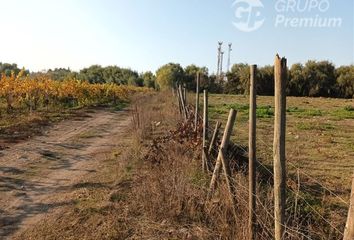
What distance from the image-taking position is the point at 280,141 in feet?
11.3

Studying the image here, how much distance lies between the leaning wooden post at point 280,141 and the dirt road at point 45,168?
149 inches

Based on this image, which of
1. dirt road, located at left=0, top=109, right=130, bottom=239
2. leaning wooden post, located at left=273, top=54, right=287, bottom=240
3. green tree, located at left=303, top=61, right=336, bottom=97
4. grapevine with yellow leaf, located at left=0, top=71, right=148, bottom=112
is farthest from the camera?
green tree, located at left=303, top=61, right=336, bottom=97

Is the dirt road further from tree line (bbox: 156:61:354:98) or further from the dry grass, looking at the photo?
tree line (bbox: 156:61:354:98)

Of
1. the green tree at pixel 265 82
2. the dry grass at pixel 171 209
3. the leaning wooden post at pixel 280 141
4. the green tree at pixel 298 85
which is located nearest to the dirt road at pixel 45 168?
the dry grass at pixel 171 209

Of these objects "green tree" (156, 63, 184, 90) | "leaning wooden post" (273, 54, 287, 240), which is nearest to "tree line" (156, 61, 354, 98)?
"green tree" (156, 63, 184, 90)

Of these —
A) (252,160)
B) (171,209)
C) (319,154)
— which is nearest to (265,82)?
A: (319,154)

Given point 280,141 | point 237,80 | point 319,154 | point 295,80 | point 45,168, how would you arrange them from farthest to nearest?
point 237,80, point 295,80, point 319,154, point 45,168, point 280,141

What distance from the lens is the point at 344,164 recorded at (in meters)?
9.50

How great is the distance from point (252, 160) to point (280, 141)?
72cm

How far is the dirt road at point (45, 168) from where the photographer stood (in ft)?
21.3

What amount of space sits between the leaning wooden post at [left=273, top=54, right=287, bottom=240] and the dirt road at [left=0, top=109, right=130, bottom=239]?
12.4 ft

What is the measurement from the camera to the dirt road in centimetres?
649

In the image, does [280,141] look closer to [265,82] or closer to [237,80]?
[265,82]

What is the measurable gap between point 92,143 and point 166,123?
2.76 m
